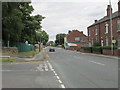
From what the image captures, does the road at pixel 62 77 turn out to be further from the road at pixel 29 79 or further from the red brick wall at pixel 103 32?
the red brick wall at pixel 103 32

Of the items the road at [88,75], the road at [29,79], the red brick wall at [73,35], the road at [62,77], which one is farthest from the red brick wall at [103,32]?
the red brick wall at [73,35]

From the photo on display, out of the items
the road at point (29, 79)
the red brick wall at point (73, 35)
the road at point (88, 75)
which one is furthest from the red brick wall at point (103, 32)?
the red brick wall at point (73, 35)

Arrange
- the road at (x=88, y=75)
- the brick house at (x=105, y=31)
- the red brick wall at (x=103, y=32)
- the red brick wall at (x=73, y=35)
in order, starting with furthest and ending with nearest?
the red brick wall at (x=73, y=35)
the red brick wall at (x=103, y=32)
the brick house at (x=105, y=31)
the road at (x=88, y=75)

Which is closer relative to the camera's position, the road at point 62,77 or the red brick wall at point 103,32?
the road at point 62,77

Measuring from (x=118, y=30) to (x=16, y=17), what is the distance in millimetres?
19418

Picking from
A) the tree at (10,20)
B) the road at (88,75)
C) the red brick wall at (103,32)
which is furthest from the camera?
the red brick wall at (103,32)

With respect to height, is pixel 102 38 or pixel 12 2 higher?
pixel 12 2

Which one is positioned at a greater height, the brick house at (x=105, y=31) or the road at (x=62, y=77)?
the brick house at (x=105, y=31)

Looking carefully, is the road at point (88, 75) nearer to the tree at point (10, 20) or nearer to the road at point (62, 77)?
the road at point (62, 77)

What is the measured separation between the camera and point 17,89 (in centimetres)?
721

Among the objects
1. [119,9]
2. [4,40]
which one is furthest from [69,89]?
[119,9]

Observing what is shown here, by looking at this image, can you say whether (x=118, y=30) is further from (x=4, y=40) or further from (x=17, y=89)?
(x=17, y=89)

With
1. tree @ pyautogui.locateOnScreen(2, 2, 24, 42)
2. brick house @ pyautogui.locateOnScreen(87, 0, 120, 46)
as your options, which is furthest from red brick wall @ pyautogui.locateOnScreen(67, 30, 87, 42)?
tree @ pyautogui.locateOnScreen(2, 2, 24, 42)

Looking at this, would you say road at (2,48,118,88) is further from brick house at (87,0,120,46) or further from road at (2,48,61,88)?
brick house at (87,0,120,46)
